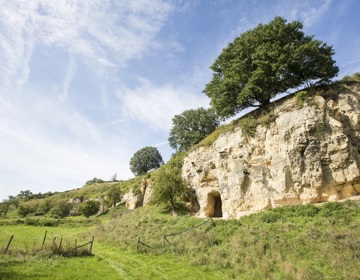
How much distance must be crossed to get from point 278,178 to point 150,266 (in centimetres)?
1465

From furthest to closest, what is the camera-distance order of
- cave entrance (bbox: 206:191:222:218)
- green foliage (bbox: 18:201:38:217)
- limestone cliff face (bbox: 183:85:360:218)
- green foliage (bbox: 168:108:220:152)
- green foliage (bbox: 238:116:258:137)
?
green foliage (bbox: 18:201:38:217)
green foliage (bbox: 168:108:220:152)
cave entrance (bbox: 206:191:222:218)
green foliage (bbox: 238:116:258:137)
limestone cliff face (bbox: 183:85:360:218)

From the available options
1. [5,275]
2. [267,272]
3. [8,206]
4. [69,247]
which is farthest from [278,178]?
[8,206]

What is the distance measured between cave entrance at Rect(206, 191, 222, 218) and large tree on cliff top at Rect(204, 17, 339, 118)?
11203 mm

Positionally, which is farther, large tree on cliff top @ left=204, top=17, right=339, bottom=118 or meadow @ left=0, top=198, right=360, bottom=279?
large tree on cliff top @ left=204, top=17, right=339, bottom=118

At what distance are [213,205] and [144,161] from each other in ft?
156

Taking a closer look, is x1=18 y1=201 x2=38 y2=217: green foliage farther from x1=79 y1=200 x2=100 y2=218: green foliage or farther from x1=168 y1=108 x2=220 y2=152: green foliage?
x1=168 y1=108 x2=220 y2=152: green foliage

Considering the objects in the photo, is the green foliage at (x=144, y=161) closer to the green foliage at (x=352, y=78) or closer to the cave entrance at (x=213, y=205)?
the cave entrance at (x=213, y=205)

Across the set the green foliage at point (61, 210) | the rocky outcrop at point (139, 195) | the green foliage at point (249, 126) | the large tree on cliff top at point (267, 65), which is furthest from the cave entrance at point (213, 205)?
the green foliage at point (61, 210)

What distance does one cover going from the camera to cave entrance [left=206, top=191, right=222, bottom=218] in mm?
30163

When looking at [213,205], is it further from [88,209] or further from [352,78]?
[88,209]

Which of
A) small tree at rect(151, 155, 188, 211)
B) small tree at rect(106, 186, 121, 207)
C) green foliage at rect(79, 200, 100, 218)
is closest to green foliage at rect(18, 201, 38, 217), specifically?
green foliage at rect(79, 200, 100, 218)

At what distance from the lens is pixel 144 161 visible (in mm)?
75500

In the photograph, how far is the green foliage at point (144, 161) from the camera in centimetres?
7581

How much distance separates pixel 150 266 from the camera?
563 inches
